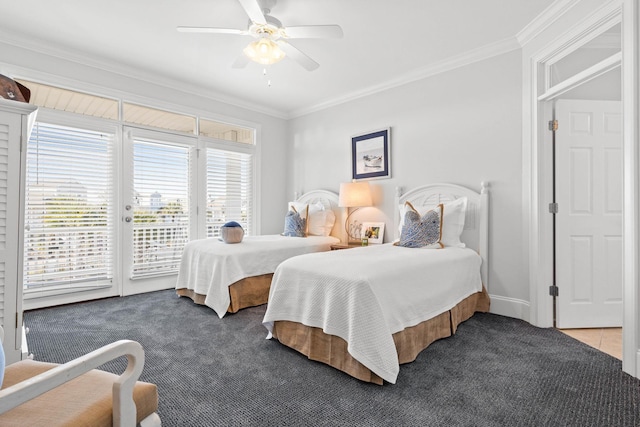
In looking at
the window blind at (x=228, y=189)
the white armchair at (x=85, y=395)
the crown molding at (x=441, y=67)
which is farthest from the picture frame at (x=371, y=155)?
the white armchair at (x=85, y=395)

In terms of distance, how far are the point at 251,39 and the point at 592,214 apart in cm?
352

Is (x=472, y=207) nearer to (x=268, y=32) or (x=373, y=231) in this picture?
(x=373, y=231)

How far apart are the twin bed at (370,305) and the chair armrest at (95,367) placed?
1.17 metres

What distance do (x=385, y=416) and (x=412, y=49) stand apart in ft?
10.6

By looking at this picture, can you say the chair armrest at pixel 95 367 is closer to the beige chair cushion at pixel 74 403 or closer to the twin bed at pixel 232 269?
the beige chair cushion at pixel 74 403

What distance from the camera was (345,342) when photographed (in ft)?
6.38

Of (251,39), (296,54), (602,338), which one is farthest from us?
(251,39)

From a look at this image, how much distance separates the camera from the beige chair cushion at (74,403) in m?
0.88

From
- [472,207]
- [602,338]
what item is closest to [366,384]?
[602,338]

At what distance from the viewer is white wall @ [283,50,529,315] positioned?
9.93 feet

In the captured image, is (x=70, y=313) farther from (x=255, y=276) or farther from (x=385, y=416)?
(x=385, y=416)

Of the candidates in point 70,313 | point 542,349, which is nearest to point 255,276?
point 70,313

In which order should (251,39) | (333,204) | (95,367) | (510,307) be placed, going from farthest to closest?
(333,204), (251,39), (510,307), (95,367)

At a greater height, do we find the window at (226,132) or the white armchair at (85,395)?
the window at (226,132)
